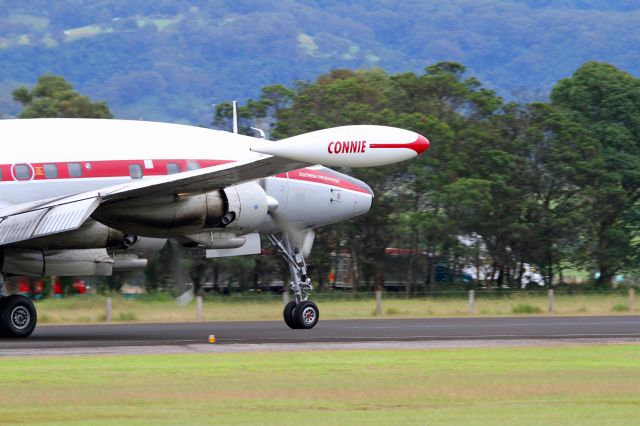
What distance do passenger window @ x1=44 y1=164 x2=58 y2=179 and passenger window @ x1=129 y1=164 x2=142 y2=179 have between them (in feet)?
5.66

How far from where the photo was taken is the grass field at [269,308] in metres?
39.4

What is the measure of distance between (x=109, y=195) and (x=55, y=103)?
43.0 m

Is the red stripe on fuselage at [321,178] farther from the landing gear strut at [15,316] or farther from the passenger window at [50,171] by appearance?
the landing gear strut at [15,316]

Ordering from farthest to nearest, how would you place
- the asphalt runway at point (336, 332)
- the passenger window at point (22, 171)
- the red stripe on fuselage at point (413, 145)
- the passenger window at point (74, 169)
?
the passenger window at point (74, 169), the passenger window at point (22, 171), the asphalt runway at point (336, 332), the red stripe on fuselage at point (413, 145)

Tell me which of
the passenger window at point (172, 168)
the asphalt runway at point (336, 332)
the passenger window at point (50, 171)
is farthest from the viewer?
the passenger window at point (172, 168)

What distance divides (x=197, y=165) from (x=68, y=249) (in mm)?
3733

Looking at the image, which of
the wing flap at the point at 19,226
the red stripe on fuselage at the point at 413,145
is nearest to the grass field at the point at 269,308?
the wing flap at the point at 19,226

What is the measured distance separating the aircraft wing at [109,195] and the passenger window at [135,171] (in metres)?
1.64

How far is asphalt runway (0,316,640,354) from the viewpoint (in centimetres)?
2544

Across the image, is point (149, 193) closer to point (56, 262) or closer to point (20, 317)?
point (56, 262)

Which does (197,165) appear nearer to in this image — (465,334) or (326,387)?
(465,334)

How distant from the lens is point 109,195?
947 inches

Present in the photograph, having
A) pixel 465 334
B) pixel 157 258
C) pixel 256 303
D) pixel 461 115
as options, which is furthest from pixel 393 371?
pixel 461 115

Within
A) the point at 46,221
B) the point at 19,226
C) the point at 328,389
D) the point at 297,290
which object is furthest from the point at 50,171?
the point at 328,389
